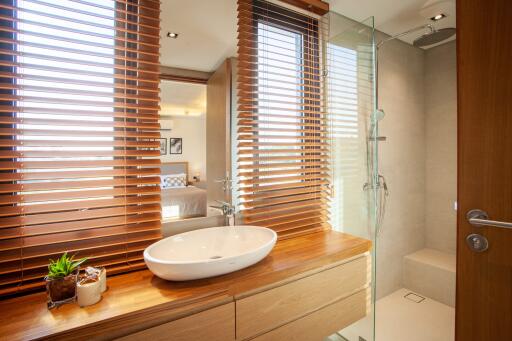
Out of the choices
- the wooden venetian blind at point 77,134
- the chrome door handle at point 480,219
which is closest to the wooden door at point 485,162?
the chrome door handle at point 480,219

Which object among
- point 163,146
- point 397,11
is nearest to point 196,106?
point 163,146

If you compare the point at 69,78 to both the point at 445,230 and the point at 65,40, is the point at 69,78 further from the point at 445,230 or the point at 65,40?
the point at 445,230

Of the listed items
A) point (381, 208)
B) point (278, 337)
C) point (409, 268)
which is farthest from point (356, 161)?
point (409, 268)

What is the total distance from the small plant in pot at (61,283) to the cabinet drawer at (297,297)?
0.62 m

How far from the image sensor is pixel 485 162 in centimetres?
103

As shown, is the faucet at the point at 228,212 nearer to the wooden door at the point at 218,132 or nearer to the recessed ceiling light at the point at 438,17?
the wooden door at the point at 218,132

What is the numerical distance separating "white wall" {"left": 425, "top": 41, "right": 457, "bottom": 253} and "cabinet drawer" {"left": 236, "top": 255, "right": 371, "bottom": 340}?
1771mm

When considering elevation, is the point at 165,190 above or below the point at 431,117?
below

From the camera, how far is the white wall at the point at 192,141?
4.82ft

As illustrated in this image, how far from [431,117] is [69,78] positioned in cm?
324

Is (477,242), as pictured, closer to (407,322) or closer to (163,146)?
(163,146)

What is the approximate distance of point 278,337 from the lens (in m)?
1.20

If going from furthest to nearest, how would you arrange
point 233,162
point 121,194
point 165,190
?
point 233,162 → point 165,190 → point 121,194

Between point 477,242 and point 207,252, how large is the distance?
1.18m
